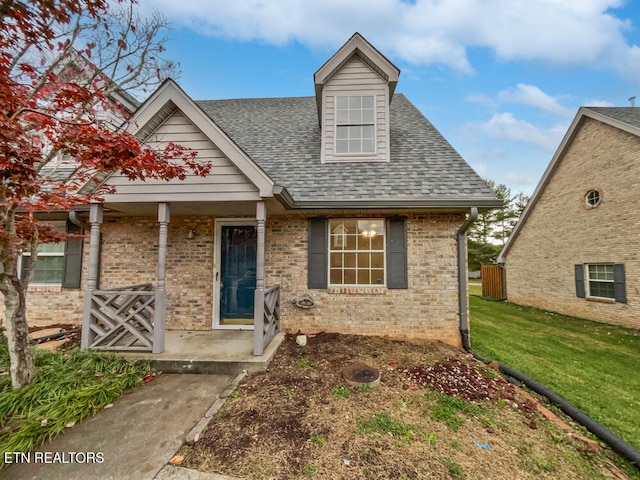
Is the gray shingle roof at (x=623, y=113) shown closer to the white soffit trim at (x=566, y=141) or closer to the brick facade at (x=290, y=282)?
the white soffit trim at (x=566, y=141)

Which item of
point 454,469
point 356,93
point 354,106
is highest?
point 356,93

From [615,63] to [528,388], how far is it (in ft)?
68.6

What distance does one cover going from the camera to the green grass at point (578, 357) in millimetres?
3496

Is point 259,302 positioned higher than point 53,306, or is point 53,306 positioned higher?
point 259,302

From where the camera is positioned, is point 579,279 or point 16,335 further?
point 579,279

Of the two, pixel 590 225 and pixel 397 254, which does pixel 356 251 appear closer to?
pixel 397 254

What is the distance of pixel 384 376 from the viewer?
3.81 metres

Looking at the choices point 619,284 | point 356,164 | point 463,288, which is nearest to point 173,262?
point 356,164

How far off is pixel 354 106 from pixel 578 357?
727 cm

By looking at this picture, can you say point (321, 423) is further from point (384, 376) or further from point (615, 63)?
point (615, 63)

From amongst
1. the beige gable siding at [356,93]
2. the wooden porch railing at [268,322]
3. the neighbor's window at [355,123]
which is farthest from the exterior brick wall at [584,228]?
the wooden porch railing at [268,322]

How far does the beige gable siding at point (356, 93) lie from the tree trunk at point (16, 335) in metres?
5.53

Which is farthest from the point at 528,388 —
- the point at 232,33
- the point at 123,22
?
the point at 232,33

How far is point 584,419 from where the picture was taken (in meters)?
3.12
